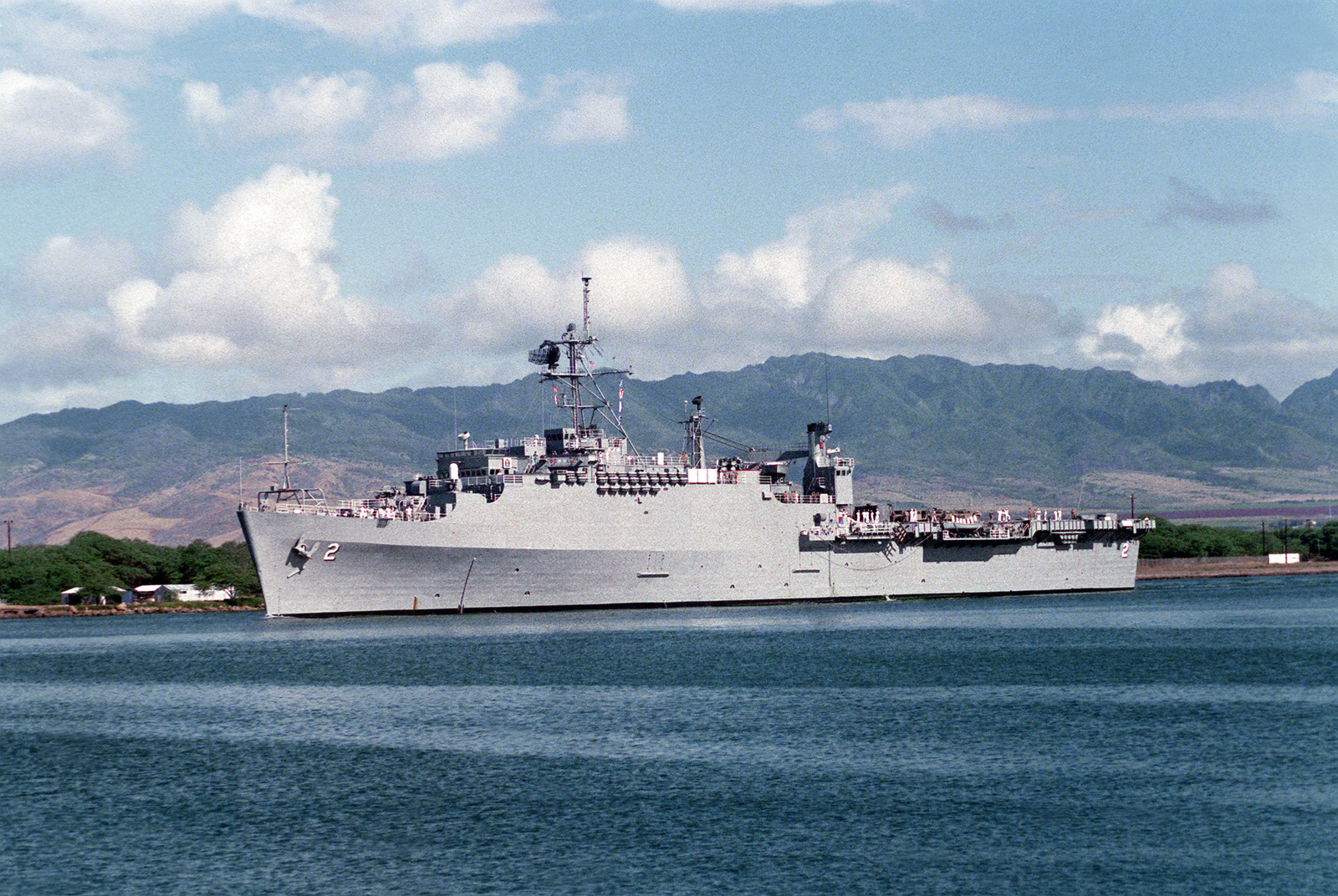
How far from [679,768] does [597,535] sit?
38.0 meters

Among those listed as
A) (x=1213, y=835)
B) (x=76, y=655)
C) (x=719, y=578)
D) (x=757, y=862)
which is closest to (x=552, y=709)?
(x=757, y=862)

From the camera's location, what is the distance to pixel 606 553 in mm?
67750

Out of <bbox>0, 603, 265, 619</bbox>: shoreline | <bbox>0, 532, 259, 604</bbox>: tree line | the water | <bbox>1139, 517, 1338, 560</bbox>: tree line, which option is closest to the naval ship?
the water

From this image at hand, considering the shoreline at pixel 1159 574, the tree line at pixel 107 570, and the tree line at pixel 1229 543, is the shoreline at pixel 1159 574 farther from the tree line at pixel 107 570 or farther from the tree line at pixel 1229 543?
the tree line at pixel 1229 543

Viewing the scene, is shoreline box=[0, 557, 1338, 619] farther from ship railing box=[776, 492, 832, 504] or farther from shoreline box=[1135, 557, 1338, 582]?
ship railing box=[776, 492, 832, 504]

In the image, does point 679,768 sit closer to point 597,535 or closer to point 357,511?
point 357,511

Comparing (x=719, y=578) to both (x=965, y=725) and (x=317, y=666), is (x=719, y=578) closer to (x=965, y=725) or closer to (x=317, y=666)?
(x=317, y=666)

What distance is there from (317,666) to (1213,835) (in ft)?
103

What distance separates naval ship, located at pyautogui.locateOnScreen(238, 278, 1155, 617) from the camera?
205 ft

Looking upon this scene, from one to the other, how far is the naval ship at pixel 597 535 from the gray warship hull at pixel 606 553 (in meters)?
0.08

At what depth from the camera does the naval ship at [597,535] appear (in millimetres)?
62531

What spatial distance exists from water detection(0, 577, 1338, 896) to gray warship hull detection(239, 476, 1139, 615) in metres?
7.06

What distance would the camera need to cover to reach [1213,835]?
23.4 m

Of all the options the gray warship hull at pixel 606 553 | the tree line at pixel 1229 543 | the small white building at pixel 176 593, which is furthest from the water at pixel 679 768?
the tree line at pixel 1229 543
